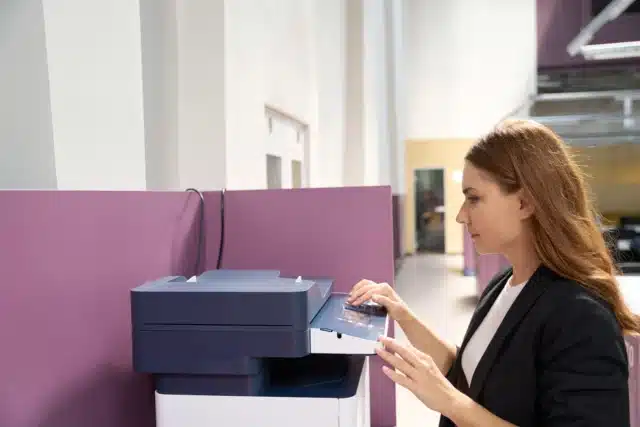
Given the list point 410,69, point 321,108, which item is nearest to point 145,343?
point 321,108

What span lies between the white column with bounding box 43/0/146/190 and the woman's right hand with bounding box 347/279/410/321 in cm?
80

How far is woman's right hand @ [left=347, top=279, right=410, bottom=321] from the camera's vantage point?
1315mm

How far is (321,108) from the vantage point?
4148mm

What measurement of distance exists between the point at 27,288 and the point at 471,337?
3.20 ft

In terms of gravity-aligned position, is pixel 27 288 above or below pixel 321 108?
below

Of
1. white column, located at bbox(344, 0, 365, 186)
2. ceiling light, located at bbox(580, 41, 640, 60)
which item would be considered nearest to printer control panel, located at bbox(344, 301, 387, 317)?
→ white column, located at bbox(344, 0, 365, 186)

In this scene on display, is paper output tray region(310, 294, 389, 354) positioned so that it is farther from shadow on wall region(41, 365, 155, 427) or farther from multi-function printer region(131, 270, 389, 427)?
shadow on wall region(41, 365, 155, 427)

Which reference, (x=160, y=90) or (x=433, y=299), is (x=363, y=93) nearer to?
(x=433, y=299)

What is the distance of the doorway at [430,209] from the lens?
1020 centimetres

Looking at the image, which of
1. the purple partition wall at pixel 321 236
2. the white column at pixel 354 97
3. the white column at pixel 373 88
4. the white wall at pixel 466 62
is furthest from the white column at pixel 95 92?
the white wall at pixel 466 62

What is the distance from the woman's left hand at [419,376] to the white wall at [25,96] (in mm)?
953

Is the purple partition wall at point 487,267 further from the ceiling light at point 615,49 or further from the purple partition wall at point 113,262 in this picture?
the purple partition wall at point 113,262

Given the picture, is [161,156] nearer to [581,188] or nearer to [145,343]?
[145,343]

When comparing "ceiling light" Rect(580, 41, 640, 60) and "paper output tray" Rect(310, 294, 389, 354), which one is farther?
"ceiling light" Rect(580, 41, 640, 60)
